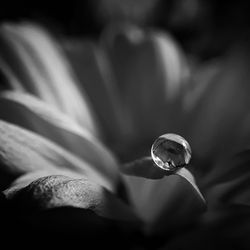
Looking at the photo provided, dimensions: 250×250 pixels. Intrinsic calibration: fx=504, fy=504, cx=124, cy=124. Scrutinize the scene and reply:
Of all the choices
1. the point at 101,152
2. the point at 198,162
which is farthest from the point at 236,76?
the point at 101,152

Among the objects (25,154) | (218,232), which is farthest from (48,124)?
(218,232)

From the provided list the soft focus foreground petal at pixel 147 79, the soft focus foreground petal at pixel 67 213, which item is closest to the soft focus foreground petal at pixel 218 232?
the soft focus foreground petal at pixel 67 213

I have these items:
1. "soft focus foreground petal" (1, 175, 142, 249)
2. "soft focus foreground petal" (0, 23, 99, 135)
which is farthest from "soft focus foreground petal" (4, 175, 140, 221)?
"soft focus foreground petal" (0, 23, 99, 135)

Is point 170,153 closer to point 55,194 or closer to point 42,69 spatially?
point 55,194

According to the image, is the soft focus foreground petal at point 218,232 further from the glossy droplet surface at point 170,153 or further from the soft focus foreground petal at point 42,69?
the soft focus foreground petal at point 42,69

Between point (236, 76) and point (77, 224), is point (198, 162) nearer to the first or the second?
point (236, 76)
